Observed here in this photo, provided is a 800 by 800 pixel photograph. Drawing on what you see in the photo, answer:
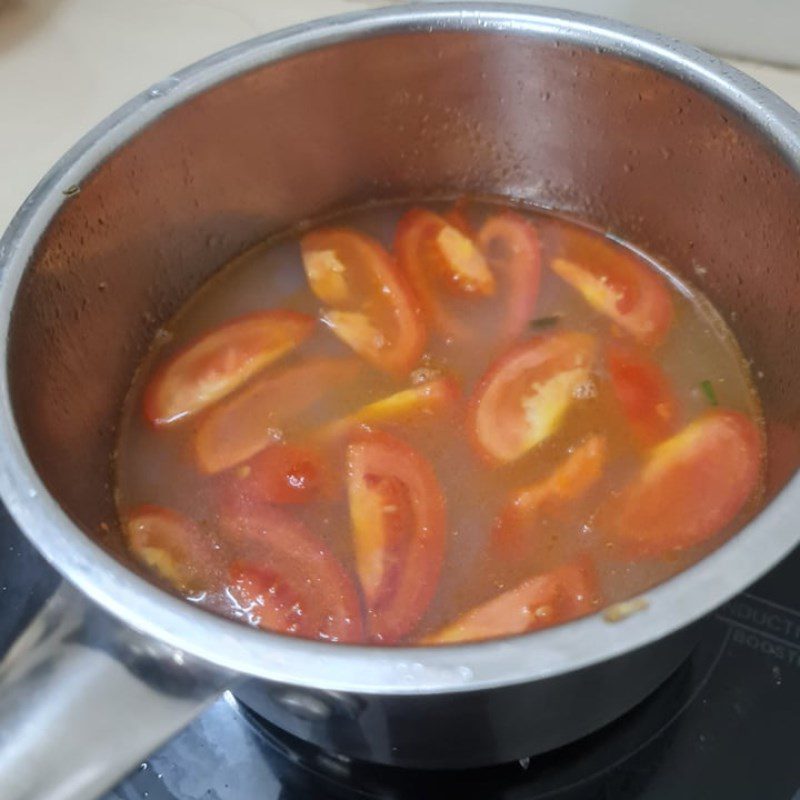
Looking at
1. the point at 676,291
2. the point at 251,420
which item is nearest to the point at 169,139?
the point at 251,420

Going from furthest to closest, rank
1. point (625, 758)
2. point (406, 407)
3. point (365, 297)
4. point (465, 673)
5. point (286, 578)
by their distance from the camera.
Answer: point (365, 297) < point (406, 407) < point (286, 578) < point (625, 758) < point (465, 673)

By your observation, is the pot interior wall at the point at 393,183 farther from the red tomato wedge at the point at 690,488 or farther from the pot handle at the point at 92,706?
the pot handle at the point at 92,706

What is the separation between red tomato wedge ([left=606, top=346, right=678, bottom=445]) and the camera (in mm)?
959

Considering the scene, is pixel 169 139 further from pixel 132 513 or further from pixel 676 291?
pixel 676 291

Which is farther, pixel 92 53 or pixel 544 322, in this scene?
pixel 92 53

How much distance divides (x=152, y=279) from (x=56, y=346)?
7.8 inches

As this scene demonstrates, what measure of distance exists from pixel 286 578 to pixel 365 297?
35 cm

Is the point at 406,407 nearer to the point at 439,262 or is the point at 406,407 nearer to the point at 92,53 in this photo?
the point at 439,262

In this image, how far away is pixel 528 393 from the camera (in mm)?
987

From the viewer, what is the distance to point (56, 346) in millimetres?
877

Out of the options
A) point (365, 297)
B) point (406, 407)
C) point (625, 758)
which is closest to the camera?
point (625, 758)

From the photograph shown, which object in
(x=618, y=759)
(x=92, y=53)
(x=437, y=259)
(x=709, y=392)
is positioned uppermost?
(x=92, y=53)

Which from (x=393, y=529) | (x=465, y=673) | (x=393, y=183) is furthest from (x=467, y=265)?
(x=465, y=673)

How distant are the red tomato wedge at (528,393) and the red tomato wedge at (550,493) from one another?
0.12 ft
